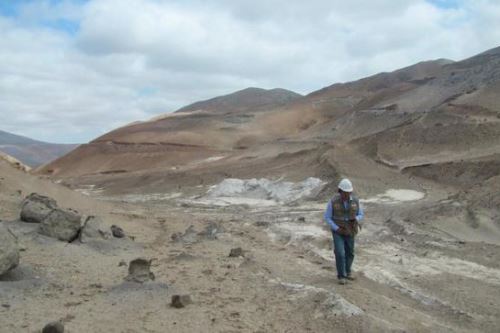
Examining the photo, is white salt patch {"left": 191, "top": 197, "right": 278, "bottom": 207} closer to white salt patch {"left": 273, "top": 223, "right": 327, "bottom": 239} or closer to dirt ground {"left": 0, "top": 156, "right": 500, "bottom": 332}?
white salt patch {"left": 273, "top": 223, "right": 327, "bottom": 239}

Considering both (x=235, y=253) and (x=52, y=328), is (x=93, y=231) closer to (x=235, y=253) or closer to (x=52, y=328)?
(x=235, y=253)

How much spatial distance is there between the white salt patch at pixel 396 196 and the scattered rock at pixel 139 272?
1203cm

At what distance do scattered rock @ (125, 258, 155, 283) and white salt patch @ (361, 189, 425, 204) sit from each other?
474 inches

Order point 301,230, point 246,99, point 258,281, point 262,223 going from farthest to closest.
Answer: point 246,99 → point 262,223 → point 301,230 → point 258,281

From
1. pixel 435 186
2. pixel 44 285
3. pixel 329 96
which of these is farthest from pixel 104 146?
pixel 44 285

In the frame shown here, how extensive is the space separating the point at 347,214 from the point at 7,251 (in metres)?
3.93

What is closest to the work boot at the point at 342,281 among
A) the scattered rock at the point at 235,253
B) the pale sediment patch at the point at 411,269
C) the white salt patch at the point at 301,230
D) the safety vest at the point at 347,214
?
the safety vest at the point at 347,214

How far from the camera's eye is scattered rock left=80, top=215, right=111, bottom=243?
9398mm

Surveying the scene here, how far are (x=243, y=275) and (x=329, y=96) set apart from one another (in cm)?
5764

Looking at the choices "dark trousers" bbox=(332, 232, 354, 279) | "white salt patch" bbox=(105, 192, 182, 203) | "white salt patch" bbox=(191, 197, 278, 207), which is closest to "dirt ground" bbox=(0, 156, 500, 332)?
"dark trousers" bbox=(332, 232, 354, 279)

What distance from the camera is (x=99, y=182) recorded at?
117 ft

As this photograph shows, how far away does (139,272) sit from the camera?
6957 millimetres

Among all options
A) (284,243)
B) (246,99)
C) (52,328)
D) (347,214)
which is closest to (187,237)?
(284,243)

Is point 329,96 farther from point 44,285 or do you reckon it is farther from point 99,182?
point 44,285
